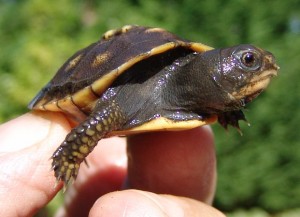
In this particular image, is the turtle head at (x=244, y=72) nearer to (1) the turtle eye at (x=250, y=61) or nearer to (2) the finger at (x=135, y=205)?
(1) the turtle eye at (x=250, y=61)

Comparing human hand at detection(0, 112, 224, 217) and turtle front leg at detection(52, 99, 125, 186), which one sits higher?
turtle front leg at detection(52, 99, 125, 186)

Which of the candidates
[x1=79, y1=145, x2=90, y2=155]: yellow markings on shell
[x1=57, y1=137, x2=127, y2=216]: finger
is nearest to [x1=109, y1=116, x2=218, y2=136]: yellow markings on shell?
[x1=79, y1=145, x2=90, y2=155]: yellow markings on shell

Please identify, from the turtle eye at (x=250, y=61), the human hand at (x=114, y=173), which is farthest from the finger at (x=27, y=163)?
the turtle eye at (x=250, y=61)

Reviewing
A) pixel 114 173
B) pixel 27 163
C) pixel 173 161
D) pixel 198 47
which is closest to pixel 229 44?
pixel 114 173

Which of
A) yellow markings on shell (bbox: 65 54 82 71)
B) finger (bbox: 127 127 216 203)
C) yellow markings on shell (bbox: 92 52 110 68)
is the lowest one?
finger (bbox: 127 127 216 203)

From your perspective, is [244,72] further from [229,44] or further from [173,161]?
[229,44]

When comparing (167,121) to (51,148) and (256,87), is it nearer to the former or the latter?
(256,87)

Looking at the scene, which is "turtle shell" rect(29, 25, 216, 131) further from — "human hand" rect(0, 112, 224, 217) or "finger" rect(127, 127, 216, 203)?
"finger" rect(127, 127, 216, 203)
